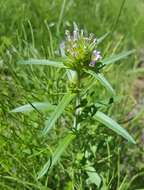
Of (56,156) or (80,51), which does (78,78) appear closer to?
(80,51)

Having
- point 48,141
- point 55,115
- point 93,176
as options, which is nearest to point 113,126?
point 55,115

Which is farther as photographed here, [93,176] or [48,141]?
[48,141]

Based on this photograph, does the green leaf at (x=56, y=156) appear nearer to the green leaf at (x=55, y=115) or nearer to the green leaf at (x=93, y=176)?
the green leaf at (x=55, y=115)

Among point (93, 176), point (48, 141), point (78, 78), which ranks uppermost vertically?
point (78, 78)

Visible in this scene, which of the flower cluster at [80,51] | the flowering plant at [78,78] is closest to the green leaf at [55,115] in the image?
the flowering plant at [78,78]

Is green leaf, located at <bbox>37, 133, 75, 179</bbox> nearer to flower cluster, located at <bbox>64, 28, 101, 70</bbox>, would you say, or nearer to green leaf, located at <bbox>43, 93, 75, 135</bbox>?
green leaf, located at <bbox>43, 93, 75, 135</bbox>
